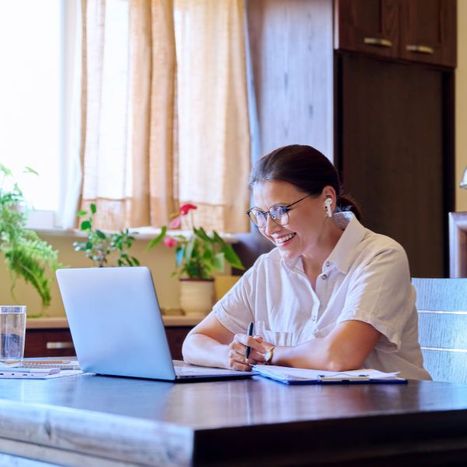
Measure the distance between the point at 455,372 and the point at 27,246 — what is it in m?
1.93

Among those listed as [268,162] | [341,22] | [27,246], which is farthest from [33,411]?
[341,22]

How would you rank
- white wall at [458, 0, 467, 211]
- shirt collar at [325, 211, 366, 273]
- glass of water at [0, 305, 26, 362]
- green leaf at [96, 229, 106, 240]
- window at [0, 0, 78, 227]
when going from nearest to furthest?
glass of water at [0, 305, 26, 362]
shirt collar at [325, 211, 366, 273]
green leaf at [96, 229, 106, 240]
window at [0, 0, 78, 227]
white wall at [458, 0, 467, 211]

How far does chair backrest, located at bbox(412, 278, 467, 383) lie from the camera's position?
225 centimetres

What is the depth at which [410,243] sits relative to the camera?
4.24 metres

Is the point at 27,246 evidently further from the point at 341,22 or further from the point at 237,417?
the point at 237,417

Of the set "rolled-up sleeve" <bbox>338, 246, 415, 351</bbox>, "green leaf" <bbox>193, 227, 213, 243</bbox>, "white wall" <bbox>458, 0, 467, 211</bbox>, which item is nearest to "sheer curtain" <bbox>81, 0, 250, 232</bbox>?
"green leaf" <bbox>193, 227, 213, 243</bbox>

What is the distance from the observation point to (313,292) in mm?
2379

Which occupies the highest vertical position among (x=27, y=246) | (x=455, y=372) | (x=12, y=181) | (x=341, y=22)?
(x=341, y=22)

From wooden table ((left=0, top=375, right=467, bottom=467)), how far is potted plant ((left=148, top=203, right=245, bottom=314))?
247 centimetres

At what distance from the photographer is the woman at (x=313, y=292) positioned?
212cm

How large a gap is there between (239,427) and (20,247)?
268cm

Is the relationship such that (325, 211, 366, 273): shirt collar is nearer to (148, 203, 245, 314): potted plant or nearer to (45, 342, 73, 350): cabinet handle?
(45, 342, 73, 350): cabinet handle

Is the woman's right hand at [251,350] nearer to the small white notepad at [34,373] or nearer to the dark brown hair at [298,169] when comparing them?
the small white notepad at [34,373]

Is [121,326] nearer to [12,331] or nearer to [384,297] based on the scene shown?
[12,331]
